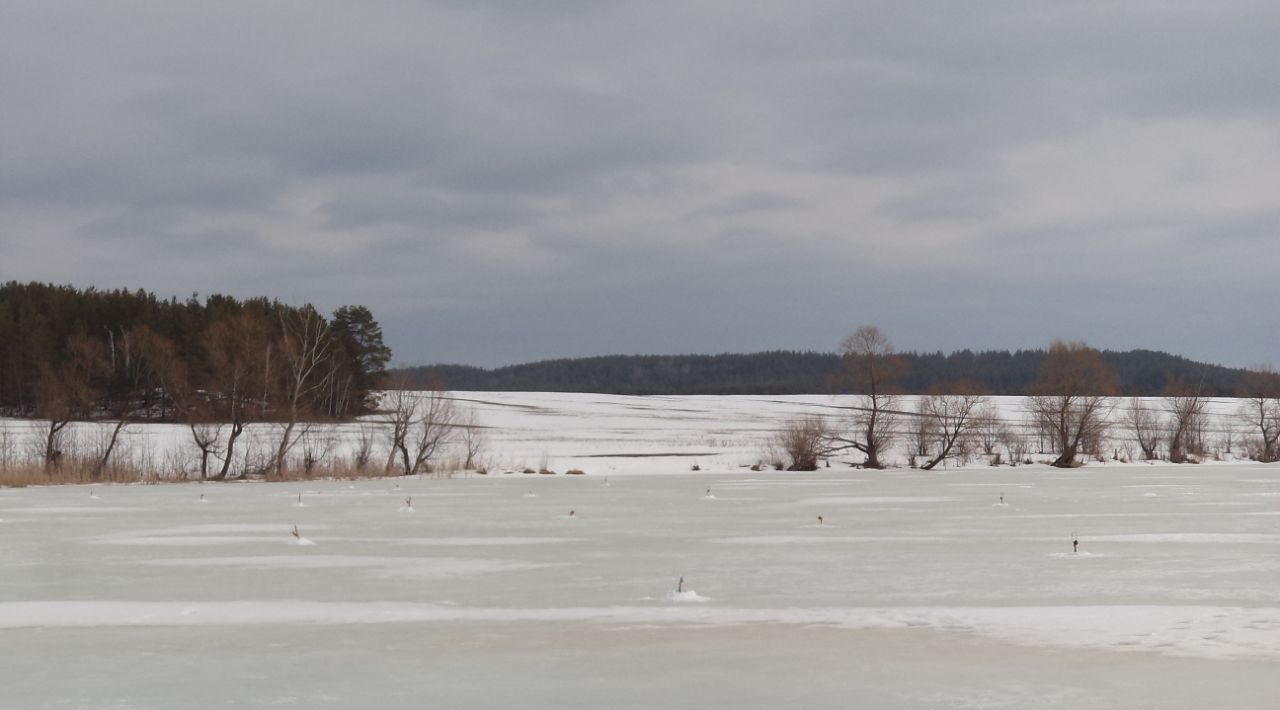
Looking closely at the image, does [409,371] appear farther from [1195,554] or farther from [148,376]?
[1195,554]

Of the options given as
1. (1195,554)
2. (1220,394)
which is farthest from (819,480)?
(1220,394)

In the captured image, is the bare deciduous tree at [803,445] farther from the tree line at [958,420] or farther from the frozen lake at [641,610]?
the frozen lake at [641,610]

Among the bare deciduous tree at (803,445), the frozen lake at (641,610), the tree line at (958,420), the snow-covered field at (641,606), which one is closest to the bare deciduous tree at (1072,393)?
the tree line at (958,420)

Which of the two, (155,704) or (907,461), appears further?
(907,461)

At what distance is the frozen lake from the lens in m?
7.98

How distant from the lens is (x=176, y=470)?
41625 mm

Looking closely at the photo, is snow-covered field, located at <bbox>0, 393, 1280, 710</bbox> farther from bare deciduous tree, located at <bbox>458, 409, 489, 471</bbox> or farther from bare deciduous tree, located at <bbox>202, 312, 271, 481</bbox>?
bare deciduous tree, located at <bbox>458, 409, 489, 471</bbox>

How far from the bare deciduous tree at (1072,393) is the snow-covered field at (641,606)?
32.6 meters

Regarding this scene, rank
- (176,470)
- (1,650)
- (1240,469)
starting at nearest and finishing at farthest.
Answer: (1,650), (176,470), (1240,469)

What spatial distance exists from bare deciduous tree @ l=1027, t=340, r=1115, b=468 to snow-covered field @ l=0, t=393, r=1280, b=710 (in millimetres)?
32560

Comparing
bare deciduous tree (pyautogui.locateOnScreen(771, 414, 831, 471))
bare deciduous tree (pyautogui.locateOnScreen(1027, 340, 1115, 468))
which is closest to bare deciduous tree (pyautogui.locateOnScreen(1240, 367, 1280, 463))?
bare deciduous tree (pyautogui.locateOnScreen(1027, 340, 1115, 468))

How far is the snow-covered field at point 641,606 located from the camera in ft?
26.3

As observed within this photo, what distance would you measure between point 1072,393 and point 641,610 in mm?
52484

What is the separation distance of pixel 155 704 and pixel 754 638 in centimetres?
458
